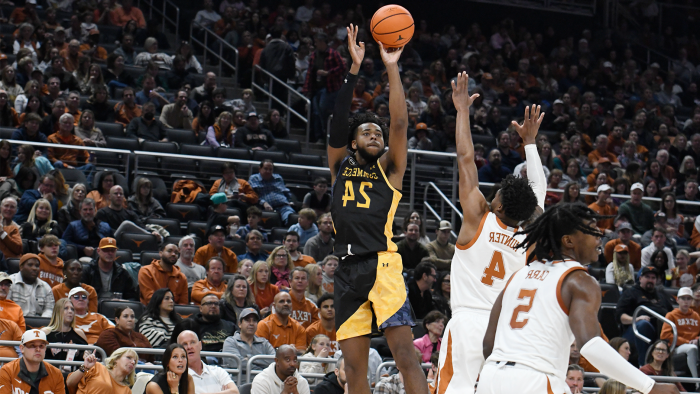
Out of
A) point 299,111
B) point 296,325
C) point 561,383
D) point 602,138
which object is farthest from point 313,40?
point 561,383

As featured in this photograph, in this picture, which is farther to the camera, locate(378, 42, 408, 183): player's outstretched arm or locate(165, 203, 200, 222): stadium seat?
locate(165, 203, 200, 222): stadium seat

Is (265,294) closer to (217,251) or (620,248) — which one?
(217,251)

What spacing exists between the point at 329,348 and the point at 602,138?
10.1 m

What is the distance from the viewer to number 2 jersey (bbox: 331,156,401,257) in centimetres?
605

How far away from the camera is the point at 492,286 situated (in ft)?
19.9

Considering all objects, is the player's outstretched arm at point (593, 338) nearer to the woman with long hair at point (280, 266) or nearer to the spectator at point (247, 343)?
the spectator at point (247, 343)

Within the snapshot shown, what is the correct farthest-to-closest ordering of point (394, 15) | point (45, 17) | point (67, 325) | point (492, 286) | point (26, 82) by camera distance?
1. point (45, 17)
2. point (26, 82)
3. point (67, 325)
4. point (394, 15)
5. point (492, 286)

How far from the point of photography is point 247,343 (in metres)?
10.5

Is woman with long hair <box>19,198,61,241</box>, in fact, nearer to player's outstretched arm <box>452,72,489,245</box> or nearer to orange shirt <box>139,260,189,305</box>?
orange shirt <box>139,260,189,305</box>

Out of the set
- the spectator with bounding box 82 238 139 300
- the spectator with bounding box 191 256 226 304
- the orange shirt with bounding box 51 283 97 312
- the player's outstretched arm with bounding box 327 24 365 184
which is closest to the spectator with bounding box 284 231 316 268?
the spectator with bounding box 191 256 226 304

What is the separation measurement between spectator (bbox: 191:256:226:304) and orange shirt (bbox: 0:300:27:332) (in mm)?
2300

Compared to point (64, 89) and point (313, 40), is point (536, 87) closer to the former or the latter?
point (313, 40)

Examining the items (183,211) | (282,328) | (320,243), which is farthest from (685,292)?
(183,211)

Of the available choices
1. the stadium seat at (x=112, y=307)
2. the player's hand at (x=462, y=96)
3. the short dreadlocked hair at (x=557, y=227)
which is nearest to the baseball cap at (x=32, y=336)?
the stadium seat at (x=112, y=307)
